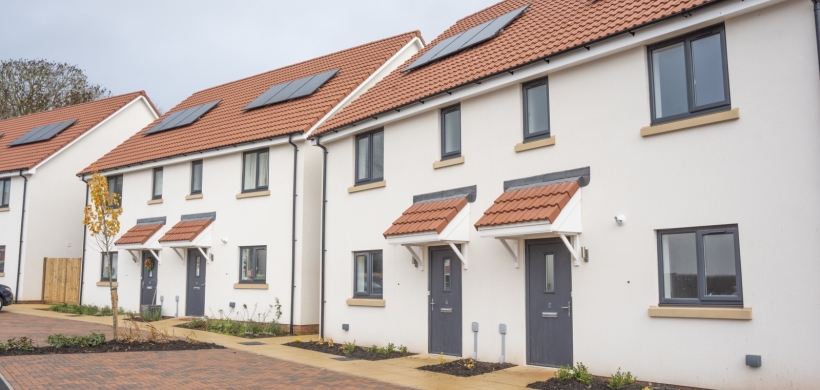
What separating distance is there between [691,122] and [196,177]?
17147 mm

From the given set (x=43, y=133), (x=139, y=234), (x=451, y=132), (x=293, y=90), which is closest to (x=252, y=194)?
(x=293, y=90)

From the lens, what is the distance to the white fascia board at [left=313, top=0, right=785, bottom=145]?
9750 mm

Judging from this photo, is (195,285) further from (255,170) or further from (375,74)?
(375,74)

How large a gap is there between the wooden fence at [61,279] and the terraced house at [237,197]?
5.98ft

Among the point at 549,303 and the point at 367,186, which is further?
the point at 367,186

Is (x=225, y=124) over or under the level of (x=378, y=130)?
over

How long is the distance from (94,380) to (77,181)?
21570mm

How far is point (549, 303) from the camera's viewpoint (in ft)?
39.7

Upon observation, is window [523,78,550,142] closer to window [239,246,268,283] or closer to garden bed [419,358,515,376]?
garden bed [419,358,515,376]

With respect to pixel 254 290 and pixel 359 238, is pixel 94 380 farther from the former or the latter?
pixel 254 290

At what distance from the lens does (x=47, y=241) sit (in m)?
29.4

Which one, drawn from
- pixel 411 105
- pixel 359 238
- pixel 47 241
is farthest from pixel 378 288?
pixel 47 241

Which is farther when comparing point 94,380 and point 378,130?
point 378,130

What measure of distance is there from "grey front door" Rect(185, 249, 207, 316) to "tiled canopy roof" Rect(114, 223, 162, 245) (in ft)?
5.45
